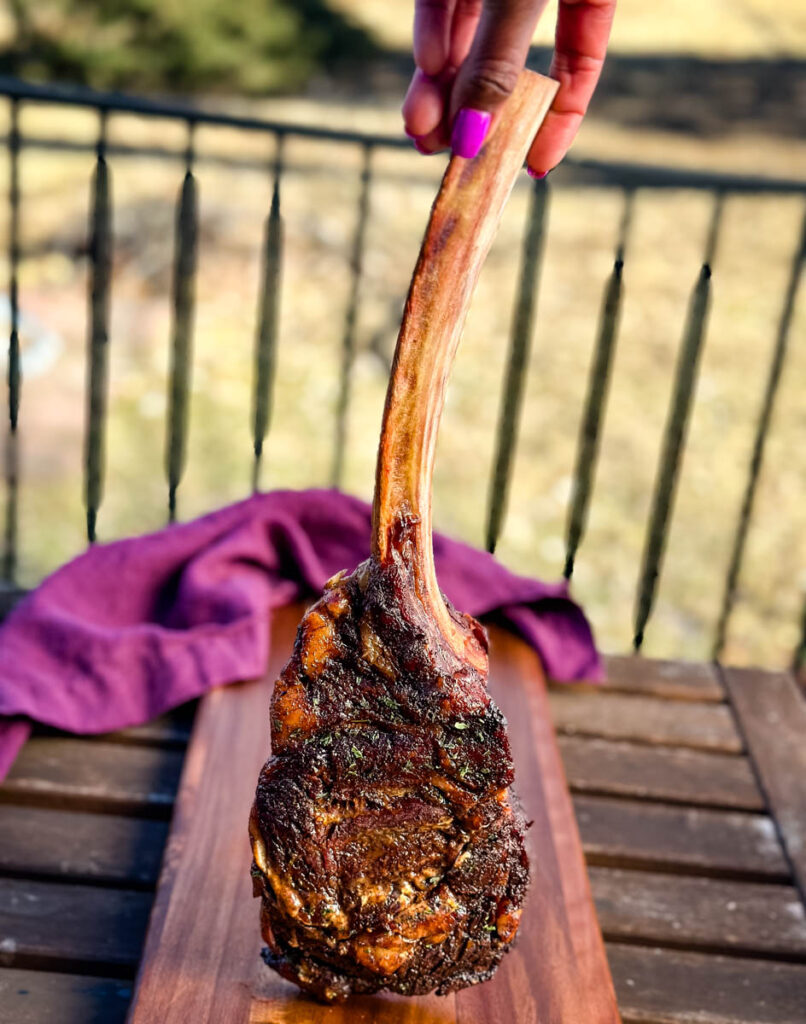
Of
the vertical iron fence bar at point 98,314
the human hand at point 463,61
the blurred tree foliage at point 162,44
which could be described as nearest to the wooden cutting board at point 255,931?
the vertical iron fence bar at point 98,314

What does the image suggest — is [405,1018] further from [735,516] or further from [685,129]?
[685,129]

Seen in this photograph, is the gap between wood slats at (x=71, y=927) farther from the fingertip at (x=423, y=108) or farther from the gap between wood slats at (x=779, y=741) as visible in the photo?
the fingertip at (x=423, y=108)

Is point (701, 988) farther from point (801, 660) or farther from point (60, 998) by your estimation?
point (801, 660)

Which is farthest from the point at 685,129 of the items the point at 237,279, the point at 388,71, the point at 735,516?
the point at 735,516

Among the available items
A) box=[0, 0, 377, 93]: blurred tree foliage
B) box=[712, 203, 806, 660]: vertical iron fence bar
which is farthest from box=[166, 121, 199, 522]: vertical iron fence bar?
box=[0, 0, 377, 93]: blurred tree foliage

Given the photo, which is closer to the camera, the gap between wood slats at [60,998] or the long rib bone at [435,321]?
the long rib bone at [435,321]

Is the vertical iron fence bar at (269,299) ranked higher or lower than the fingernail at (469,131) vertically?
lower

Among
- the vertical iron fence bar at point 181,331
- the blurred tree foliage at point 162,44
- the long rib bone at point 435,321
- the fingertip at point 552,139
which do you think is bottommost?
the blurred tree foliage at point 162,44
